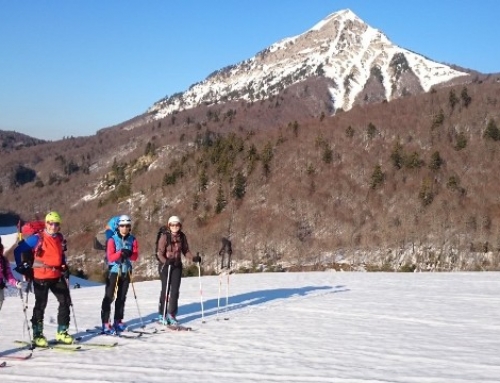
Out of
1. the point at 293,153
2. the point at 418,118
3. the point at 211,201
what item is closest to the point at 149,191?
the point at 211,201

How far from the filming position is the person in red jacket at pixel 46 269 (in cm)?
868

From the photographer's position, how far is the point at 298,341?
9.70m

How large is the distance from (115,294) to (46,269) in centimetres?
168

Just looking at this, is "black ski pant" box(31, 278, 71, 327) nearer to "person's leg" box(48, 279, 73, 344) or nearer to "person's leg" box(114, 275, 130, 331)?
"person's leg" box(48, 279, 73, 344)

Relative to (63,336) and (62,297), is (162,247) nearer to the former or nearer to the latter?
(62,297)

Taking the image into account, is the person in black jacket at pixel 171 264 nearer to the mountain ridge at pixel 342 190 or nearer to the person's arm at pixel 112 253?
the person's arm at pixel 112 253

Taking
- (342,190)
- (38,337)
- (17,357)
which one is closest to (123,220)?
(38,337)

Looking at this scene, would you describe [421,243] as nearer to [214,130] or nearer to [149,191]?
[149,191]

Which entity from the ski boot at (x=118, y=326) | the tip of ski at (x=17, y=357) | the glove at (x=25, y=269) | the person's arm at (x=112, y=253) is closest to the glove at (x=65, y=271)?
the glove at (x=25, y=269)

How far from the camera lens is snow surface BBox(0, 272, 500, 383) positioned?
7.57 m

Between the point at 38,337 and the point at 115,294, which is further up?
the point at 115,294

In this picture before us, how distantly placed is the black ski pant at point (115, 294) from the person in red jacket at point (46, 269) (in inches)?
40.9

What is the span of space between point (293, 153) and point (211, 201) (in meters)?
16.5

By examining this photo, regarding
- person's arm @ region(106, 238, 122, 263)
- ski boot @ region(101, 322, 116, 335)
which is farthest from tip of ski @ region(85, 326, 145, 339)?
person's arm @ region(106, 238, 122, 263)
